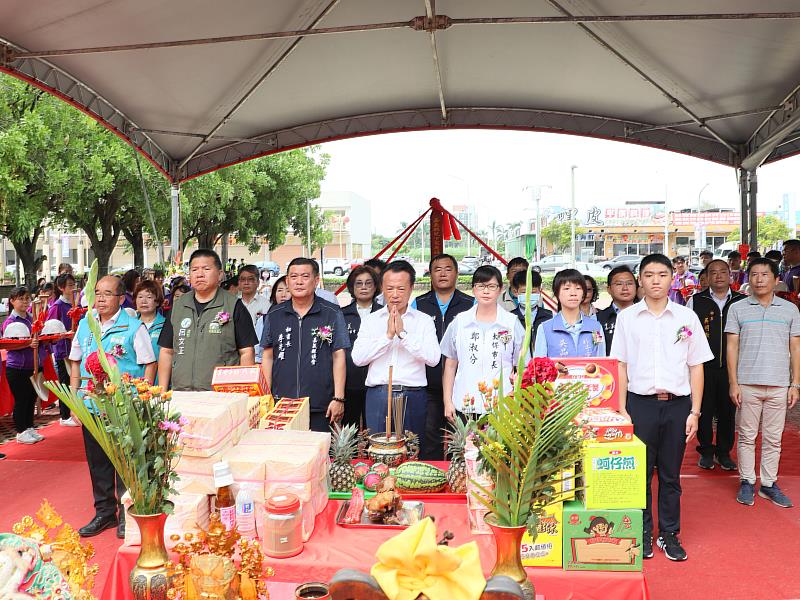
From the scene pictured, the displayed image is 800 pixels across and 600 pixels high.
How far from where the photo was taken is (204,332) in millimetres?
3170

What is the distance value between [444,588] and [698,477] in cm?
402

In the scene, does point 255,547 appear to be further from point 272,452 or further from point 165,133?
point 165,133

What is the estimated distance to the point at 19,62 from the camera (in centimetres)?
535

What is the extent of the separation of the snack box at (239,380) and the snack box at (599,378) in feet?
3.71

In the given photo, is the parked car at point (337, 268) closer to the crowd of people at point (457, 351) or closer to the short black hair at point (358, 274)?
the short black hair at point (358, 274)

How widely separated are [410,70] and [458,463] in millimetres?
5348

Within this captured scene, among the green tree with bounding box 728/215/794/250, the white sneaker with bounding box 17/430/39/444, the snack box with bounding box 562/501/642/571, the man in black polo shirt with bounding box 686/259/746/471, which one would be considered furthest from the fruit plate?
the green tree with bounding box 728/215/794/250

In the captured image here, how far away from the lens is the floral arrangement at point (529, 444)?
138 cm

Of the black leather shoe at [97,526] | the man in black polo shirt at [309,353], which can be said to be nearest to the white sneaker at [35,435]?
the black leather shoe at [97,526]

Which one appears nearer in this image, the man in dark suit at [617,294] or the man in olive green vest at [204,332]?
the man in olive green vest at [204,332]

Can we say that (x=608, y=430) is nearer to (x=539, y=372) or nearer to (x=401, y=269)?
(x=539, y=372)

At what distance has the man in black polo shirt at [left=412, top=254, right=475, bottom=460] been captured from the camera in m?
3.84

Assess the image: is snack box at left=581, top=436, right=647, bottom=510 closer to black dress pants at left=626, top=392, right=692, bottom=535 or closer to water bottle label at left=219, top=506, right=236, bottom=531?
water bottle label at left=219, top=506, right=236, bottom=531

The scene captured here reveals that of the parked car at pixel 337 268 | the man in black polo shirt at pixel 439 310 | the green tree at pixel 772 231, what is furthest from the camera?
the parked car at pixel 337 268
